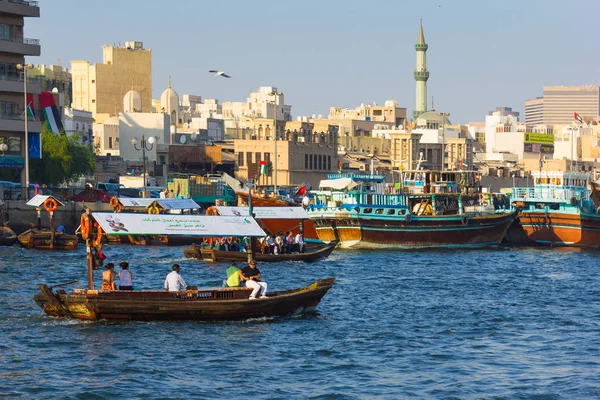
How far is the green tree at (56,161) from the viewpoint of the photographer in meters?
92.8

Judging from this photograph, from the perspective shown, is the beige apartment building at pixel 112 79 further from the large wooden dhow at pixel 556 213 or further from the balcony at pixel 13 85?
the large wooden dhow at pixel 556 213

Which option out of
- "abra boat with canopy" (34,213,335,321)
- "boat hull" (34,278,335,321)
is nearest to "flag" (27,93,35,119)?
"abra boat with canopy" (34,213,335,321)

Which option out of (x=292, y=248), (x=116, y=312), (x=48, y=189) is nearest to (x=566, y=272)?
(x=292, y=248)

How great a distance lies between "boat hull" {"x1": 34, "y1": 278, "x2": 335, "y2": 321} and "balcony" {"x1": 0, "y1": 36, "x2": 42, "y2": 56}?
50.5 meters

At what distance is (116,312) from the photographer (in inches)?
1494

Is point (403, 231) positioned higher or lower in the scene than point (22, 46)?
lower

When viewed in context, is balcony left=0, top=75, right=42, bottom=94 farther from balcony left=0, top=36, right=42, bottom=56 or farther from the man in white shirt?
the man in white shirt

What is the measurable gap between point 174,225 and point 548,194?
4163 centimetres

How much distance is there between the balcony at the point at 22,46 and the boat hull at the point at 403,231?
27.9m

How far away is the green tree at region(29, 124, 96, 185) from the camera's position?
9281 cm

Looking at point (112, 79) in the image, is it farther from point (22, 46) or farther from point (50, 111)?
point (22, 46)

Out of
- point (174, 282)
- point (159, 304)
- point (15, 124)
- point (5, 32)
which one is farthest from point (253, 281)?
point (5, 32)

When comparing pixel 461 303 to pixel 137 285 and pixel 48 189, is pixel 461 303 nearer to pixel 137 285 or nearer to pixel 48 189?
pixel 137 285

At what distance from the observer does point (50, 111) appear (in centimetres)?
10588
